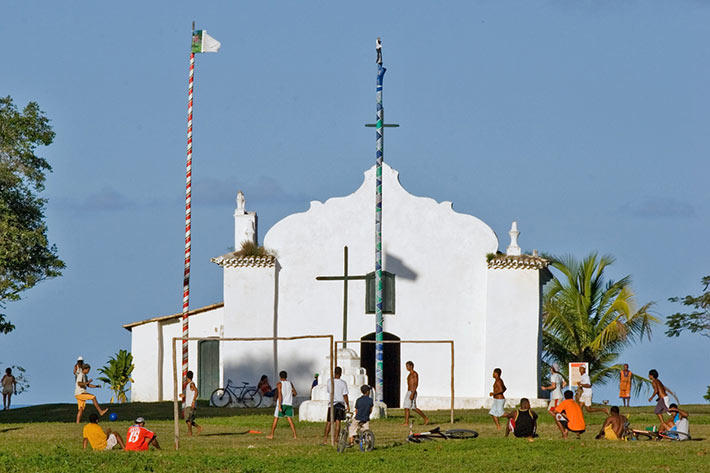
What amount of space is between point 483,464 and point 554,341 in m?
25.9

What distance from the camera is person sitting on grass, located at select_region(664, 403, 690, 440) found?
27391 mm

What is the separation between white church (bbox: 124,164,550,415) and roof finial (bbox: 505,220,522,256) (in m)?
0.03

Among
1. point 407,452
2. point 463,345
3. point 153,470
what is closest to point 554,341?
point 463,345

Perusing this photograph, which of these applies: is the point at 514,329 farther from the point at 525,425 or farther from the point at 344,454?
the point at 344,454

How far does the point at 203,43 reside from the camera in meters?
34.2

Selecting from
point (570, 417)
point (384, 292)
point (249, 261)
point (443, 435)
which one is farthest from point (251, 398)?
point (570, 417)

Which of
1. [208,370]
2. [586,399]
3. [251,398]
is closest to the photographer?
[586,399]

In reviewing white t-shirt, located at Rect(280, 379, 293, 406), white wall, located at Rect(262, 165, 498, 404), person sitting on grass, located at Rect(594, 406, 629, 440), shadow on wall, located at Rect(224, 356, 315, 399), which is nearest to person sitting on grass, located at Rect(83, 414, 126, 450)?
white t-shirt, located at Rect(280, 379, 293, 406)

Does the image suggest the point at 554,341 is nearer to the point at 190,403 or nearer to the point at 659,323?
the point at 659,323

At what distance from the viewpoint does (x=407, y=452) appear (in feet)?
81.7

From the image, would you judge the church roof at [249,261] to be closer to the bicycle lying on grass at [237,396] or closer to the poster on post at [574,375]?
the bicycle lying on grass at [237,396]

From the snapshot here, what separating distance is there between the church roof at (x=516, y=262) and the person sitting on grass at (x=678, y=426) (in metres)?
12.0

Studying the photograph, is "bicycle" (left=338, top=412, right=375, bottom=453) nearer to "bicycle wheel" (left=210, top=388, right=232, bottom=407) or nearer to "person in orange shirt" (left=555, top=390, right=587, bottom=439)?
"person in orange shirt" (left=555, top=390, right=587, bottom=439)

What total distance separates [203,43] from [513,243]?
1207cm
